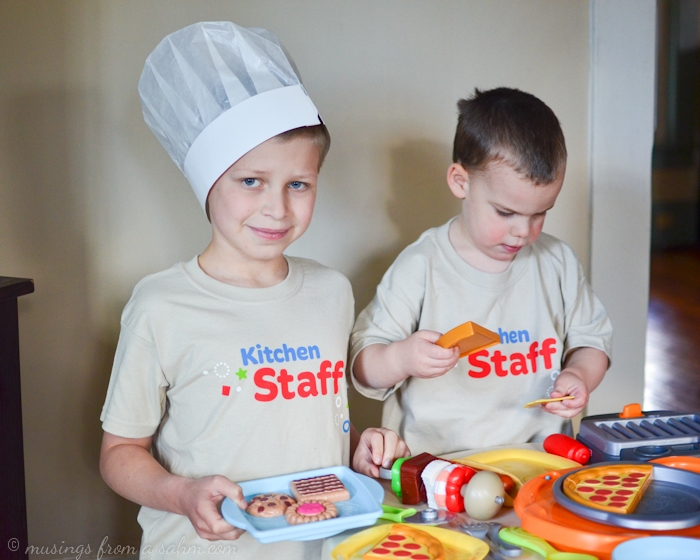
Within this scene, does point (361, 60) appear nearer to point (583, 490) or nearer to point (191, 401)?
point (191, 401)

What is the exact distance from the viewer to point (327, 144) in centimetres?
100

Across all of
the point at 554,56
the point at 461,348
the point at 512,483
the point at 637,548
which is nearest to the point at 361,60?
the point at 554,56

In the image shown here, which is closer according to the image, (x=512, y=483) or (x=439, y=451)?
(x=512, y=483)

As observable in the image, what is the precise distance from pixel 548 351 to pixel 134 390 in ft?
2.25

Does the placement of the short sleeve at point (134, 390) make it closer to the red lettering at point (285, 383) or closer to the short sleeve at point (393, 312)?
the red lettering at point (285, 383)

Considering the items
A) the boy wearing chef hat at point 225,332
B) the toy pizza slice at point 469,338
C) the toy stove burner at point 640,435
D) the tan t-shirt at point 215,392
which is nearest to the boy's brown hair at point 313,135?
the boy wearing chef hat at point 225,332

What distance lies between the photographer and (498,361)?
1138 millimetres

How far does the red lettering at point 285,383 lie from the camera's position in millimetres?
945

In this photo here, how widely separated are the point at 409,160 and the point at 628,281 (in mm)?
654

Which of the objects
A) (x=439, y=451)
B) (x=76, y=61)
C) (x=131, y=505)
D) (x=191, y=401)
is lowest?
(x=131, y=505)

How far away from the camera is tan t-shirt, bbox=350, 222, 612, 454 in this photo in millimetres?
1119

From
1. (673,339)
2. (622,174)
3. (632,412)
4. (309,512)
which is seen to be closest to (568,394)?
(632,412)

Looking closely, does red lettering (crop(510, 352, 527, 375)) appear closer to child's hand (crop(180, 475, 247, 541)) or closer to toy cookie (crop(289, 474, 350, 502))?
toy cookie (crop(289, 474, 350, 502))

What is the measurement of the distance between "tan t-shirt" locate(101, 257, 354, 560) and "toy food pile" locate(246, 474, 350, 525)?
149 millimetres
